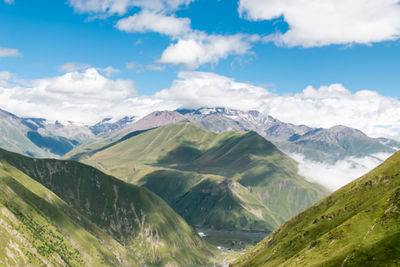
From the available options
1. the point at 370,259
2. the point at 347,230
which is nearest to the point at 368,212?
the point at 347,230

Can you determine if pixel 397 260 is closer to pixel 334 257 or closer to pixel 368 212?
pixel 334 257

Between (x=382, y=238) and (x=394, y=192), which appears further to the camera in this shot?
(x=394, y=192)

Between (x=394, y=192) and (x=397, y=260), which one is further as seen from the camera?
(x=394, y=192)

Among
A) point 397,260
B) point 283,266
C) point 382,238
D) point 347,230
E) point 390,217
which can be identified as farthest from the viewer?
point 283,266

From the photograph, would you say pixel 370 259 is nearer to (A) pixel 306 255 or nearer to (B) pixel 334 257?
(B) pixel 334 257

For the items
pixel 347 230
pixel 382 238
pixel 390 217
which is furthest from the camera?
pixel 347 230

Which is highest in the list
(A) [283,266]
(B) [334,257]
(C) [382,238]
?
(C) [382,238]

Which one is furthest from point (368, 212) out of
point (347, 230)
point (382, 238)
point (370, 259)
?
point (370, 259)

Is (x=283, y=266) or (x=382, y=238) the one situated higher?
(x=382, y=238)

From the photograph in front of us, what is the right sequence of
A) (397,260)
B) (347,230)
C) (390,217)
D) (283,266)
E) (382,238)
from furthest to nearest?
(283,266) < (347,230) < (390,217) < (382,238) < (397,260)
